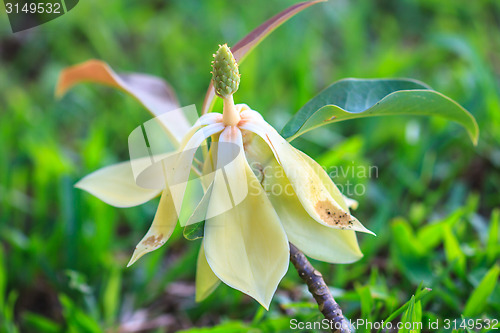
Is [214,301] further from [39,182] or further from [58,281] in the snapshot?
[39,182]

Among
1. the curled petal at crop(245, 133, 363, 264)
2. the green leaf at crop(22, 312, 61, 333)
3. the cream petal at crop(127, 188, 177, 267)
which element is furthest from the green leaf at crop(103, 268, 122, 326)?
the curled petal at crop(245, 133, 363, 264)

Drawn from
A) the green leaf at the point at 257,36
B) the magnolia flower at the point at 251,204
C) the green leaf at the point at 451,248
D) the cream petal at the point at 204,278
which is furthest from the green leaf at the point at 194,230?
the green leaf at the point at 451,248

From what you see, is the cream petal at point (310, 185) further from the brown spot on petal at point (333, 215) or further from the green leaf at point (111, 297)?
the green leaf at point (111, 297)

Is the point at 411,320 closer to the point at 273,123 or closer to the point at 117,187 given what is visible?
the point at 117,187

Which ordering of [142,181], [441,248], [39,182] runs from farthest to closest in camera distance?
[39,182] → [441,248] → [142,181]

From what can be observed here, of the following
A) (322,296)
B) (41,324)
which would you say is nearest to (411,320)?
(322,296)

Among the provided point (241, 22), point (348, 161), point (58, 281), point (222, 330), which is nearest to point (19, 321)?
point (58, 281)
